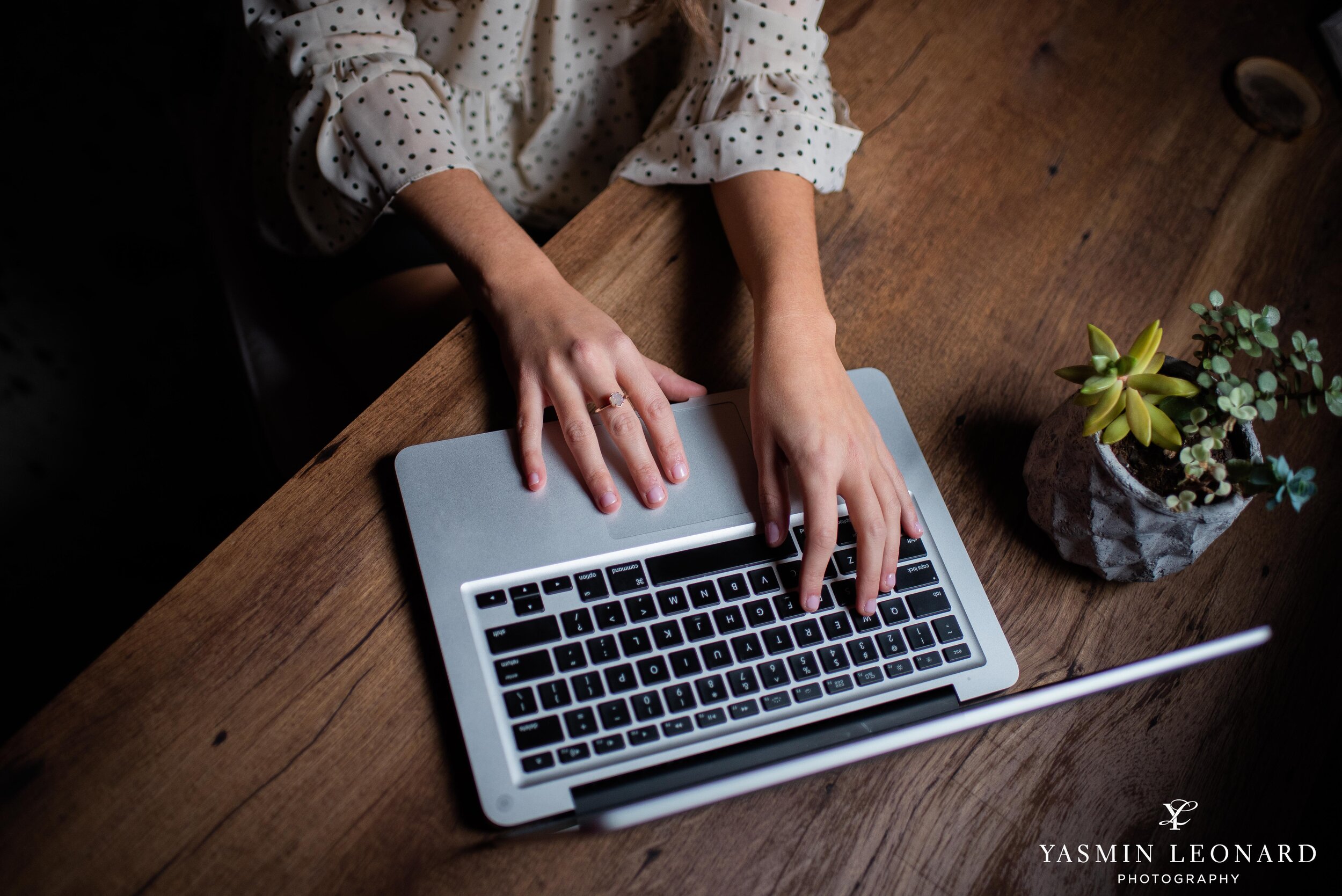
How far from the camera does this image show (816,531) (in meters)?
0.59

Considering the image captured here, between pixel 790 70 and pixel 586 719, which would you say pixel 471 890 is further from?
pixel 790 70

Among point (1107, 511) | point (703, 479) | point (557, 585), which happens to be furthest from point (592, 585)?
point (1107, 511)

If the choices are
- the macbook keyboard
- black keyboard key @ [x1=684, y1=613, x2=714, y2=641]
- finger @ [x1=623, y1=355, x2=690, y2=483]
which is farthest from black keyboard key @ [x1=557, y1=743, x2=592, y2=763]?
finger @ [x1=623, y1=355, x2=690, y2=483]

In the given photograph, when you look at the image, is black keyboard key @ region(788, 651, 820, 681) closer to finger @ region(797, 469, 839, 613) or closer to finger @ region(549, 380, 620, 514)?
finger @ region(797, 469, 839, 613)

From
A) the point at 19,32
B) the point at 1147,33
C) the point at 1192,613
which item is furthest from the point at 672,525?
the point at 19,32

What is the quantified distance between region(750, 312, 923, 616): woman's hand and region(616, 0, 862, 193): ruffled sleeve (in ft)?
0.62

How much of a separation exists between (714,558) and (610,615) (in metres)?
0.09

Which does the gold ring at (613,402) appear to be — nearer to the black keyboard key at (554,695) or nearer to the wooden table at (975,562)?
the wooden table at (975,562)

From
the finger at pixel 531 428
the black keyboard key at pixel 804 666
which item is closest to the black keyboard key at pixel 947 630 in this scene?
the black keyboard key at pixel 804 666

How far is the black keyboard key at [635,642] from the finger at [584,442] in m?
0.09

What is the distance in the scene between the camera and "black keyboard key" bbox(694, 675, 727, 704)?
535 millimetres

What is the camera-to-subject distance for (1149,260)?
83 centimetres

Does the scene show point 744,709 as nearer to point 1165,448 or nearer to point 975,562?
point 975,562

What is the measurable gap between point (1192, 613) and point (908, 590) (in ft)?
0.88
